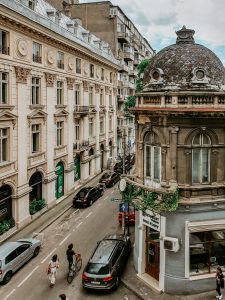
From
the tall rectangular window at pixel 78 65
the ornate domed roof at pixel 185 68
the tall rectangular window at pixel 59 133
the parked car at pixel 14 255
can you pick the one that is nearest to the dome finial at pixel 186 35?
the ornate domed roof at pixel 185 68

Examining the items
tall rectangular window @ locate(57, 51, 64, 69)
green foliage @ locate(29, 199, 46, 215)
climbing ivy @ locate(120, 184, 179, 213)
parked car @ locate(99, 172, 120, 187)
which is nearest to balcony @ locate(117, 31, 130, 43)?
tall rectangular window @ locate(57, 51, 64, 69)

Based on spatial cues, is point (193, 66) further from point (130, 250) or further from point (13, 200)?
point (13, 200)

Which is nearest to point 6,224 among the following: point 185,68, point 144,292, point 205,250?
point 144,292

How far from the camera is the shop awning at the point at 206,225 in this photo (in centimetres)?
1914

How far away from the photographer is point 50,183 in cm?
3522

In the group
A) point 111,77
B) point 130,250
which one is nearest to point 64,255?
point 130,250

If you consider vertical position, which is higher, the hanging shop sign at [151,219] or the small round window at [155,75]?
the small round window at [155,75]

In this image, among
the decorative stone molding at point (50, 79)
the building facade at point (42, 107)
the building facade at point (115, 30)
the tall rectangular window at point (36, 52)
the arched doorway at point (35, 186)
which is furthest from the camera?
the building facade at point (115, 30)

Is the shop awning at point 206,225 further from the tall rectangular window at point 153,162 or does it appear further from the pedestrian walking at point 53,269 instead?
the pedestrian walking at point 53,269

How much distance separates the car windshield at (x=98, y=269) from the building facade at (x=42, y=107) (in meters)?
10.9

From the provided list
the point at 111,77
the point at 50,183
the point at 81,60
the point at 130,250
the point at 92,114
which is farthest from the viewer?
the point at 111,77

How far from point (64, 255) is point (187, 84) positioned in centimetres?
1356

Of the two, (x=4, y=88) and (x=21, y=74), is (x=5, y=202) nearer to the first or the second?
(x=4, y=88)

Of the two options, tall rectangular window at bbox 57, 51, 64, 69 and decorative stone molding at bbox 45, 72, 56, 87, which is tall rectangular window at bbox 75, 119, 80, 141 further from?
decorative stone molding at bbox 45, 72, 56, 87
